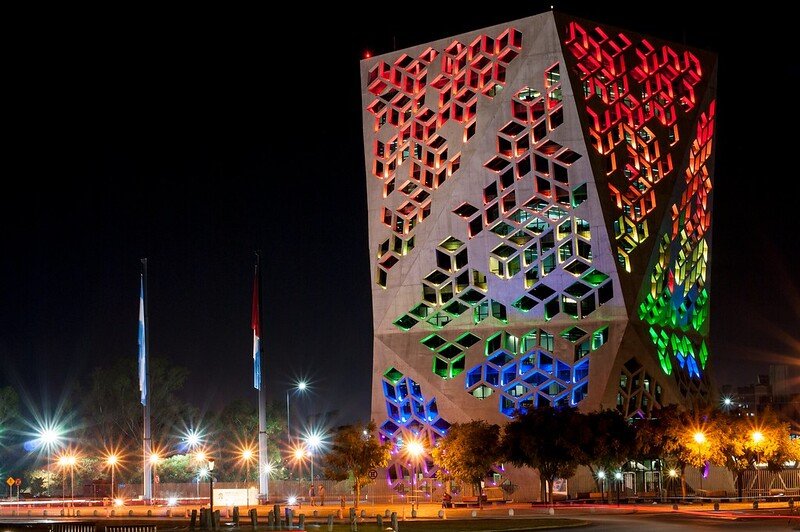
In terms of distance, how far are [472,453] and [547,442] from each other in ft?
13.7

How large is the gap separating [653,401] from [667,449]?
22.9 ft

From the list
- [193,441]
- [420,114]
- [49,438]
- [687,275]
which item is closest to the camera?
[420,114]

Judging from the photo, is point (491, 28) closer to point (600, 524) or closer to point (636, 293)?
point (636, 293)

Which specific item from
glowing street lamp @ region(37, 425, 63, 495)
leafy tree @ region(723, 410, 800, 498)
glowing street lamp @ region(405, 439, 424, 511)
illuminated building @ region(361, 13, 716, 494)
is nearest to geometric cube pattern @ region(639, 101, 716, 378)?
illuminated building @ region(361, 13, 716, 494)

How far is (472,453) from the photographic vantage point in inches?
2473

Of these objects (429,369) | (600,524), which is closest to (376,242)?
(429,369)

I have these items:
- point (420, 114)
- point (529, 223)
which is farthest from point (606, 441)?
point (420, 114)

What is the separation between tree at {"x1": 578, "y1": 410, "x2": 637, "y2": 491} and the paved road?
47.1ft

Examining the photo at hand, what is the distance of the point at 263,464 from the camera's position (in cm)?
5978

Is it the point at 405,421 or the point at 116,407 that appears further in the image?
the point at 116,407

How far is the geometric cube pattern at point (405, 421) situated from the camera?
232ft

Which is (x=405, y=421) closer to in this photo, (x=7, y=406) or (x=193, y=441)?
(x=193, y=441)

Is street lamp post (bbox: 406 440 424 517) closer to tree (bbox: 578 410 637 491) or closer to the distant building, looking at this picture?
tree (bbox: 578 410 637 491)

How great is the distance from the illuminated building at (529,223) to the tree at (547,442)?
5005 mm
